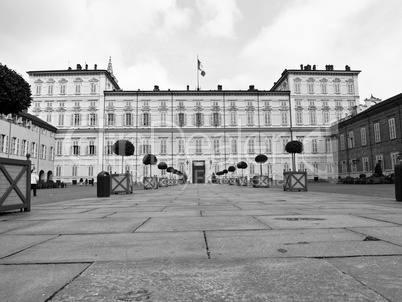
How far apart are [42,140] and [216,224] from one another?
43.4 m

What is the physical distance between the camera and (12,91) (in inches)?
351

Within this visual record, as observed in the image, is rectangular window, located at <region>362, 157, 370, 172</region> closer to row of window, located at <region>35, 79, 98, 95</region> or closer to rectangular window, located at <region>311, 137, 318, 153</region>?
rectangular window, located at <region>311, 137, 318, 153</region>

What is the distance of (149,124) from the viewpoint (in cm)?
5066

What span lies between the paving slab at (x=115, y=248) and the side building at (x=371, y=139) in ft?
108

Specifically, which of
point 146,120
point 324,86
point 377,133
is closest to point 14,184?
point 377,133

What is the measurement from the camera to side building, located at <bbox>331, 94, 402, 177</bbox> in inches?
1215

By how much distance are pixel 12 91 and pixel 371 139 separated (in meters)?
36.4

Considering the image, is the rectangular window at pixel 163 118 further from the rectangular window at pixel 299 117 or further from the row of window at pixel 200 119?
the rectangular window at pixel 299 117

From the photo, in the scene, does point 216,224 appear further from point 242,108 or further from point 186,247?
point 242,108

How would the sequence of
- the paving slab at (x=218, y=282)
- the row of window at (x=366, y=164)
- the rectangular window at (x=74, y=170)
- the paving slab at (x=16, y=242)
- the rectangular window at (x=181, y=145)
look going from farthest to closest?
1. the rectangular window at (x=181, y=145)
2. the rectangular window at (x=74, y=170)
3. the row of window at (x=366, y=164)
4. the paving slab at (x=16, y=242)
5. the paving slab at (x=218, y=282)

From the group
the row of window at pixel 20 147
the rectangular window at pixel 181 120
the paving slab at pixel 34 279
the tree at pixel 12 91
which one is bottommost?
the paving slab at pixel 34 279

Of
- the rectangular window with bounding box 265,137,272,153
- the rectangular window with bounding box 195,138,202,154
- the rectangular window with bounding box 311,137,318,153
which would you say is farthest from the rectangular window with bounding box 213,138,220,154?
the rectangular window with bounding box 311,137,318,153

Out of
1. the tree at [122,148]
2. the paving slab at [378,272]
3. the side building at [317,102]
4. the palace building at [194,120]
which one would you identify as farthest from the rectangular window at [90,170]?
the paving slab at [378,272]

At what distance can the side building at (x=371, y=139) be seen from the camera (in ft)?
101
